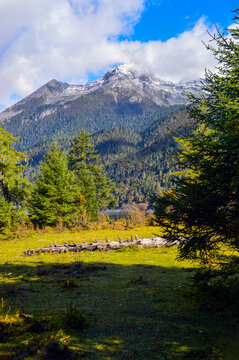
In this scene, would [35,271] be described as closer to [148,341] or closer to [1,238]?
[148,341]

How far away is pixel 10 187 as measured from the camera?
1073 inches

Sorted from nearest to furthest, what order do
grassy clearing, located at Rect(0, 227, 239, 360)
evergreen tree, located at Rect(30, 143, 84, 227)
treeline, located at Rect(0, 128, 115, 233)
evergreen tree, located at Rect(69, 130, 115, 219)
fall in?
grassy clearing, located at Rect(0, 227, 239, 360), treeline, located at Rect(0, 128, 115, 233), evergreen tree, located at Rect(30, 143, 84, 227), evergreen tree, located at Rect(69, 130, 115, 219)

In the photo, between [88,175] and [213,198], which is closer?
[213,198]

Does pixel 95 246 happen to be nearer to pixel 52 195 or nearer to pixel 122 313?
pixel 122 313

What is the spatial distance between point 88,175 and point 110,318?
34.4 metres

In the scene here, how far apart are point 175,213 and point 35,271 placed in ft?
26.4

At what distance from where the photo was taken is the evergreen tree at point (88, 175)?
127 ft

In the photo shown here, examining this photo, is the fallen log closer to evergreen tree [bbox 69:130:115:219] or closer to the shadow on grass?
the shadow on grass

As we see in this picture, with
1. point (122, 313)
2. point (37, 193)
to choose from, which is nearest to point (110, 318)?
point (122, 313)

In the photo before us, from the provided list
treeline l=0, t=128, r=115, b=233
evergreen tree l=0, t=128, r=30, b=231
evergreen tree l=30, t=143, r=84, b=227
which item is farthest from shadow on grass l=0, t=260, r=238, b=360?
evergreen tree l=30, t=143, r=84, b=227

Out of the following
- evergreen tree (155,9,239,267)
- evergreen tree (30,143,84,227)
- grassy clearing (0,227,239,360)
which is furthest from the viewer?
evergreen tree (30,143,84,227)

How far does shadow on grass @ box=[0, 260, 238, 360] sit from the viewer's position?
443 cm

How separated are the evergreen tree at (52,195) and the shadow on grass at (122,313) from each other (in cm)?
1762

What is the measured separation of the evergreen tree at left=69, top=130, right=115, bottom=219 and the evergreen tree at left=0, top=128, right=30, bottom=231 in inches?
461
